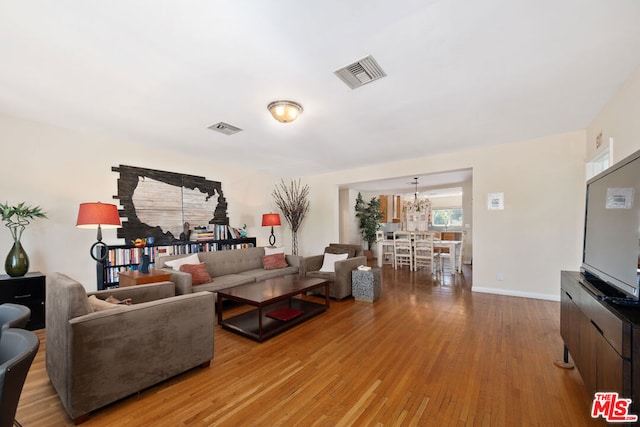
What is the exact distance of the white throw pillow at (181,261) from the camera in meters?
3.64

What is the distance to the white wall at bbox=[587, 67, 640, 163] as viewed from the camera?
2292 millimetres

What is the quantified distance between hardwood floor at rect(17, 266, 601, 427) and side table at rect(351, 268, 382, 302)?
779 millimetres

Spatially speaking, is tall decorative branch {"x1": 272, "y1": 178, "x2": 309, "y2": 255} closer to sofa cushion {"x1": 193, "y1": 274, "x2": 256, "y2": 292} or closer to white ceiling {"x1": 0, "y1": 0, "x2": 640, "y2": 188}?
sofa cushion {"x1": 193, "y1": 274, "x2": 256, "y2": 292}

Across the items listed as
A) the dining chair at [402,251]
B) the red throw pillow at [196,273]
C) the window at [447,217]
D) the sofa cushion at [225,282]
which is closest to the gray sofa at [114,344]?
the sofa cushion at [225,282]

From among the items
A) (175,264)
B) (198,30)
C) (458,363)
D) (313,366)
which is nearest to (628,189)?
(458,363)

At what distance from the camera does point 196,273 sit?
11.8 feet

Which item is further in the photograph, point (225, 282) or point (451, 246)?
point (451, 246)

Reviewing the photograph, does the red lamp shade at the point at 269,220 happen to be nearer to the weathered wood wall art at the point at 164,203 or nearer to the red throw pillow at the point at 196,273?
the weathered wood wall art at the point at 164,203

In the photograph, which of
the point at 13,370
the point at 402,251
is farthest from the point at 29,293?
the point at 402,251

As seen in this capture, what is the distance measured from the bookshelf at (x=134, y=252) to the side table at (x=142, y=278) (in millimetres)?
795

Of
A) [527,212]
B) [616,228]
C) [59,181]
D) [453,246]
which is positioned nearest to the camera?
[616,228]


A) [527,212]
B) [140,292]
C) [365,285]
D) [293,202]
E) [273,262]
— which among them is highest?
[293,202]

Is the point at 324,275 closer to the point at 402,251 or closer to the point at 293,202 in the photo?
the point at 293,202

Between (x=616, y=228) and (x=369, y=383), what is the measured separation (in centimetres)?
189
